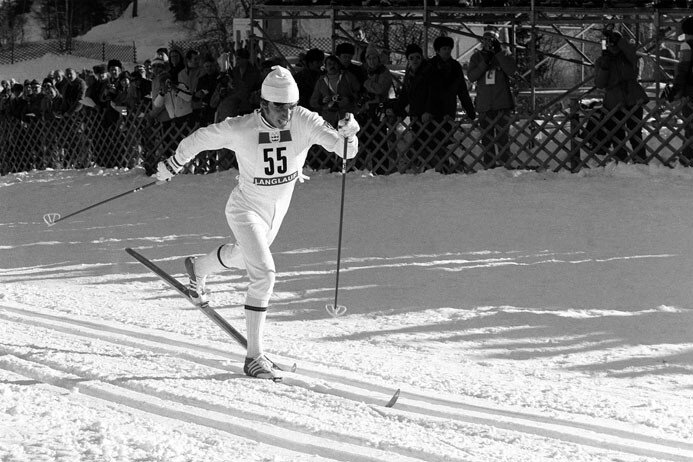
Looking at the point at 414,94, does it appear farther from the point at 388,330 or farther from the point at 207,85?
the point at 388,330

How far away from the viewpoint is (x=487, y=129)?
13.5 m

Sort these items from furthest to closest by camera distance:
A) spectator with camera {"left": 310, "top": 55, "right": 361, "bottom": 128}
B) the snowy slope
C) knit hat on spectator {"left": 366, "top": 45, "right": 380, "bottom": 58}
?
the snowy slope, spectator with camera {"left": 310, "top": 55, "right": 361, "bottom": 128}, knit hat on spectator {"left": 366, "top": 45, "right": 380, "bottom": 58}

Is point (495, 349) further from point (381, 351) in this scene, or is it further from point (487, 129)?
point (487, 129)

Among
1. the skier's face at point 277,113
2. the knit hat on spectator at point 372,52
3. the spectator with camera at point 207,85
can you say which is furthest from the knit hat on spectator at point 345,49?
the skier's face at point 277,113

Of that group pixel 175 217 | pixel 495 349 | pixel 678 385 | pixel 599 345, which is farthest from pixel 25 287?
pixel 678 385

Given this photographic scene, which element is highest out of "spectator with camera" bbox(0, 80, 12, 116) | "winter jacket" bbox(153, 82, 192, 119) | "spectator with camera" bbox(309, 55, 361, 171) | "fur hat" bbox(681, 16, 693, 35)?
"fur hat" bbox(681, 16, 693, 35)

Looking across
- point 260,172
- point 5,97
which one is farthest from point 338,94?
point 5,97

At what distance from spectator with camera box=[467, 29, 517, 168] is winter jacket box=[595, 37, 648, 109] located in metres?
1.13

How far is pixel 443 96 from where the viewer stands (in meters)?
13.9

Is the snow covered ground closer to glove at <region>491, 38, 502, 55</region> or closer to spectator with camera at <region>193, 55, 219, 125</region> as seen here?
glove at <region>491, 38, 502, 55</region>

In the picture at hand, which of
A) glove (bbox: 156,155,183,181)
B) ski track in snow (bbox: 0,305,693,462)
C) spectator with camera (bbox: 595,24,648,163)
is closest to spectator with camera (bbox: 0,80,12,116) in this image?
spectator with camera (bbox: 595,24,648,163)

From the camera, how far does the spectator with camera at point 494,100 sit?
13.6 m

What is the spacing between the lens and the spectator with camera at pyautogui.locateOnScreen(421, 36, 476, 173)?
13.7 meters

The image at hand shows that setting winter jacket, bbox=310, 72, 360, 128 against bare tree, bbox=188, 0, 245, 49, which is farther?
bare tree, bbox=188, 0, 245, 49
